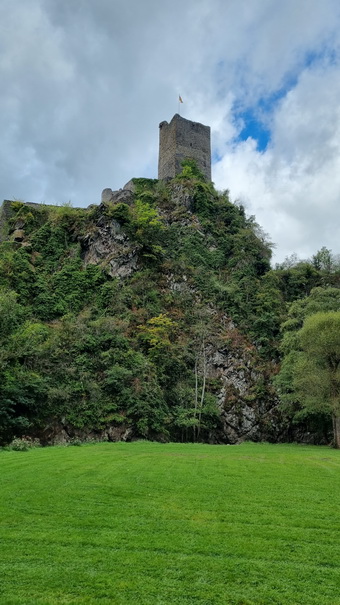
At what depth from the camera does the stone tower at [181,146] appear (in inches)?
2219

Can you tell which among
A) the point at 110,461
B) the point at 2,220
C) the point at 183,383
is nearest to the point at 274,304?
the point at 183,383

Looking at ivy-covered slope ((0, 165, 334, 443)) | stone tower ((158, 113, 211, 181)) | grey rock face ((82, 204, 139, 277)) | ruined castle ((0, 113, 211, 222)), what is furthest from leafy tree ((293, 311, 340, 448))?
stone tower ((158, 113, 211, 181))

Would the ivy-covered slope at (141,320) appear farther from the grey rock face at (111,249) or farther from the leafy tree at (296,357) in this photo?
the leafy tree at (296,357)

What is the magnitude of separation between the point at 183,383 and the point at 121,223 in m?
17.6

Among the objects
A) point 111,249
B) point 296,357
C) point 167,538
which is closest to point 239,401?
point 296,357

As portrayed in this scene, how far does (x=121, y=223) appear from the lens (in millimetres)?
42781

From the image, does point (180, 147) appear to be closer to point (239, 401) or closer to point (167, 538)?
point (239, 401)

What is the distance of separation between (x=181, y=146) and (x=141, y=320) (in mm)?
30401

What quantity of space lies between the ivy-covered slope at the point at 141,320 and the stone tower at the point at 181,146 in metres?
5.28

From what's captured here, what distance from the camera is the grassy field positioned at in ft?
16.5

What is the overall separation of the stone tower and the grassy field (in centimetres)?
5001

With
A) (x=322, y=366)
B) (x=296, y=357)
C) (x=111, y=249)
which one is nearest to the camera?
(x=322, y=366)

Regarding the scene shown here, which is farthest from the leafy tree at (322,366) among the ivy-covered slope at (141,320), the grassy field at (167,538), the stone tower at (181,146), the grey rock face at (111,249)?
the stone tower at (181,146)

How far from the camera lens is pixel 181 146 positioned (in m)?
56.8
